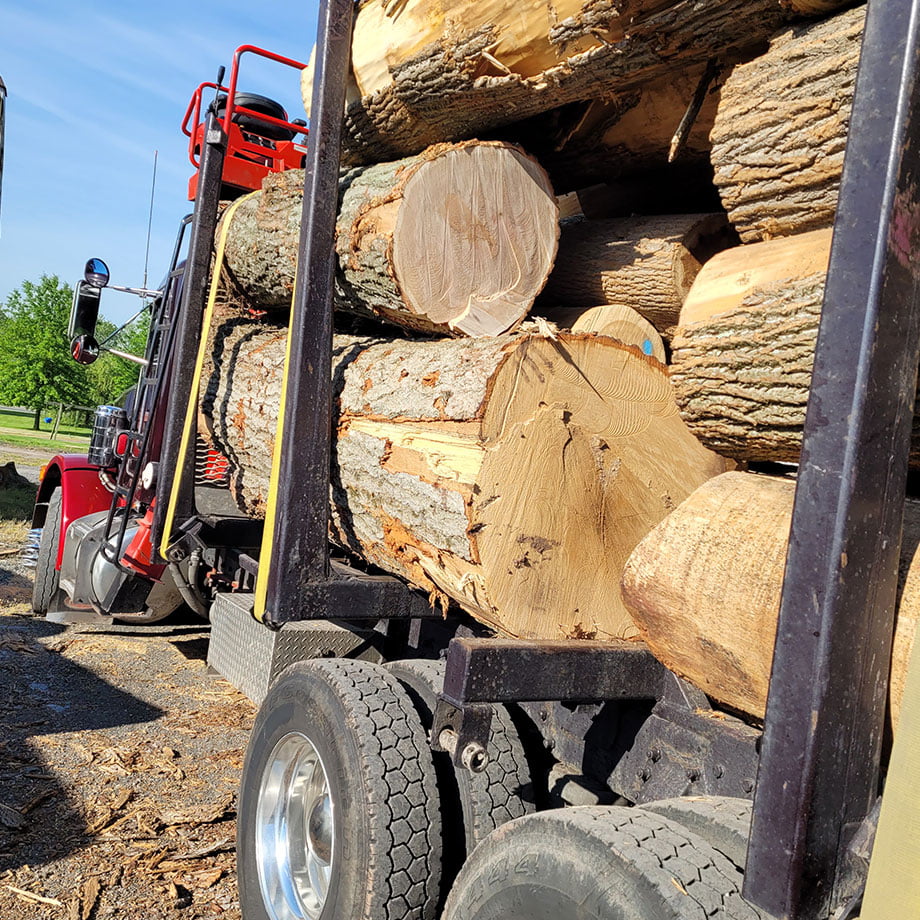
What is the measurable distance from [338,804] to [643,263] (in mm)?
1874

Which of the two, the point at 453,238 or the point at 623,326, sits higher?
the point at 453,238

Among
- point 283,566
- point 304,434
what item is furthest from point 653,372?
point 283,566

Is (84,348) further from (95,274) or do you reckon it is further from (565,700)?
(565,700)

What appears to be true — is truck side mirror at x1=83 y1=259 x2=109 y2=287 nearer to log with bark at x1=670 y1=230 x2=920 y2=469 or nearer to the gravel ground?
the gravel ground

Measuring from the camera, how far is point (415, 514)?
245 cm

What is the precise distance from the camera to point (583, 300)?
3084 mm

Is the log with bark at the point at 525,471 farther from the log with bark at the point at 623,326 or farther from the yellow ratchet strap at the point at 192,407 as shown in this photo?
the yellow ratchet strap at the point at 192,407

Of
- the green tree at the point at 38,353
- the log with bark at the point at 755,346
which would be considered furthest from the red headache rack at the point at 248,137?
the green tree at the point at 38,353

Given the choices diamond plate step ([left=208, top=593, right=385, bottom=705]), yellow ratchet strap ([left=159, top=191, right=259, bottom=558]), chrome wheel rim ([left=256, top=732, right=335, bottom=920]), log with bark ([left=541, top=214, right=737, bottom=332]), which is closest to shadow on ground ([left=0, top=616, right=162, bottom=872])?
diamond plate step ([left=208, top=593, right=385, bottom=705])

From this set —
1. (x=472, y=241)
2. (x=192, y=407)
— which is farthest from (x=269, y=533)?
(x=192, y=407)

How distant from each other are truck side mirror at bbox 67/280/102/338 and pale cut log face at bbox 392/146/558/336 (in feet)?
10.3

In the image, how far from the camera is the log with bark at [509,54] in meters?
2.18

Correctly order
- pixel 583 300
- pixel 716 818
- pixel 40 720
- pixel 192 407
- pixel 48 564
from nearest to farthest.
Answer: pixel 716 818, pixel 583 300, pixel 192 407, pixel 40 720, pixel 48 564

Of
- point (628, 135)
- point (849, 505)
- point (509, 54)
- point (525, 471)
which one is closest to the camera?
point (849, 505)
